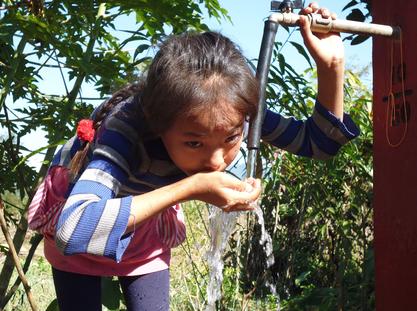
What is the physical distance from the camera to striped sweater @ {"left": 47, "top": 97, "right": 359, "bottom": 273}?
4.50 feet

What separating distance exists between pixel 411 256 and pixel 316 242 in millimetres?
1547

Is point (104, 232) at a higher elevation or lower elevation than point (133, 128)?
lower

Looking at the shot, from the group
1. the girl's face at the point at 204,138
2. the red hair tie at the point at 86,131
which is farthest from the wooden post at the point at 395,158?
the red hair tie at the point at 86,131

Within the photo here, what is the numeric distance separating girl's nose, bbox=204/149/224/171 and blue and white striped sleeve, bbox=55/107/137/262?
7.5 inches

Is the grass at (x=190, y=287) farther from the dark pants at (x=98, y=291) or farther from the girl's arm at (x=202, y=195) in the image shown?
the girl's arm at (x=202, y=195)

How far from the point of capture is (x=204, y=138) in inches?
55.7

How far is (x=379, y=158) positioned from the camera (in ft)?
7.93

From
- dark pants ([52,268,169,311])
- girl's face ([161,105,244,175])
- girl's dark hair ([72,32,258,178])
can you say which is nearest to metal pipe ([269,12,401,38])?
girl's dark hair ([72,32,258,178])

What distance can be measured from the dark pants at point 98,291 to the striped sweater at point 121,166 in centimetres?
9

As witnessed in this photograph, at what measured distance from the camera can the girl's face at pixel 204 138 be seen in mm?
1411

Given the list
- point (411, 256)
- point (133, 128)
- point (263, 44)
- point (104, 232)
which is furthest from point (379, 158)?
point (104, 232)

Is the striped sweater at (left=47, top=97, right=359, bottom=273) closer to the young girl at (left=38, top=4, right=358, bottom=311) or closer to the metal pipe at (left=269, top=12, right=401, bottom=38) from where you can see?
the young girl at (left=38, top=4, right=358, bottom=311)

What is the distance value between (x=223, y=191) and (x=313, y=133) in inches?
20.4

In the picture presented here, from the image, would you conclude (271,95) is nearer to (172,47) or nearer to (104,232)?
(172,47)
